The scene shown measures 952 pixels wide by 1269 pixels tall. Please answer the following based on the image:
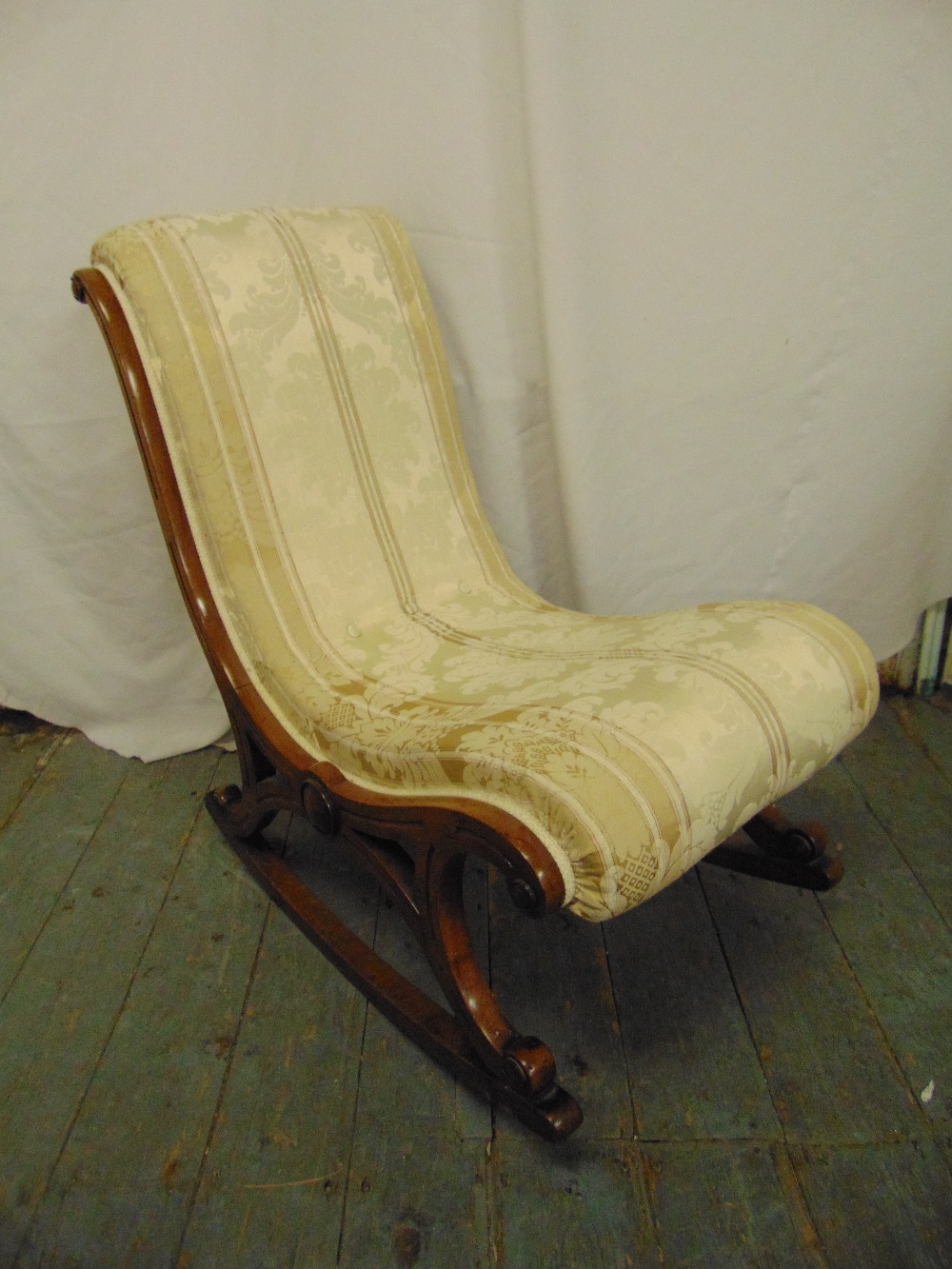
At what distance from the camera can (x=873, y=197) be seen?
1.33m

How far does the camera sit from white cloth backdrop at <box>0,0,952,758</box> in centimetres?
127

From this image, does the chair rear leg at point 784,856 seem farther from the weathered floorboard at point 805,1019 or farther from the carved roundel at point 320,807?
the carved roundel at point 320,807

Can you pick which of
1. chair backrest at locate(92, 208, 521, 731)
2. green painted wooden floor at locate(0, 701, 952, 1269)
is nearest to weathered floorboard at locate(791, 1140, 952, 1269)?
green painted wooden floor at locate(0, 701, 952, 1269)

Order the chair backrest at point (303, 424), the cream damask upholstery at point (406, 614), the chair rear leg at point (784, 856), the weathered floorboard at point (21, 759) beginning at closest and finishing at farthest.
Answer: the cream damask upholstery at point (406, 614)
the chair backrest at point (303, 424)
the chair rear leg at point (784, 856)
the weathered floorboard at point (21, 759)

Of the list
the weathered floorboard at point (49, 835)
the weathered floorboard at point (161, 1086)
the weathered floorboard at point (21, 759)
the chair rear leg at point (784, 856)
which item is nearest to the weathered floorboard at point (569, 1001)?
the chair rear leg at point (784, 856)

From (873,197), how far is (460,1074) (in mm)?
1320

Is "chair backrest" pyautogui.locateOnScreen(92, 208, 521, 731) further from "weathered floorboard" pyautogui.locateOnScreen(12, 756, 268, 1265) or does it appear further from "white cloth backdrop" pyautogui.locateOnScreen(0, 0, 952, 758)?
"weathered floorboard" pyautogui.locateOnScreen(12, 756, 268, 1265)

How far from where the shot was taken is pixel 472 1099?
1.03 m

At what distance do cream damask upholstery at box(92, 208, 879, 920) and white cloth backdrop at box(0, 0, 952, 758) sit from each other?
184 mm

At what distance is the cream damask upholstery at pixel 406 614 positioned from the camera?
0.83 m

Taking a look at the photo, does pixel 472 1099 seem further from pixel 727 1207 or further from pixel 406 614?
pixel 406 614

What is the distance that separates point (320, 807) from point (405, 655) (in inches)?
8.8

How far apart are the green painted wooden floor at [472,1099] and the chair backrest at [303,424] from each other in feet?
1.36

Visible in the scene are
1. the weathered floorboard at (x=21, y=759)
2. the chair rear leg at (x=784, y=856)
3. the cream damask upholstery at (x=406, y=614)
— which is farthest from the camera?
the weathered floorboard at (x=21, y=759)
